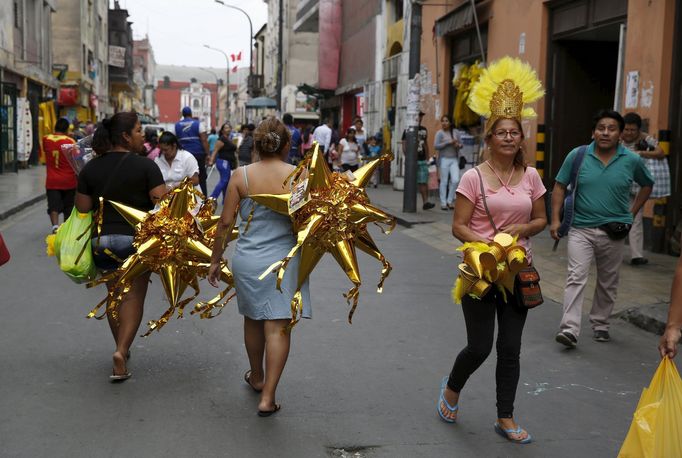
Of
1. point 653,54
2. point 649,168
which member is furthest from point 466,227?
point 653,54

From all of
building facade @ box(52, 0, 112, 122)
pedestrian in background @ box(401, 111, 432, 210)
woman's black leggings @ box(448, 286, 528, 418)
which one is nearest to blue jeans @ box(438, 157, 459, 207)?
pedestrian in background @ box(401, 111, 432, 210)

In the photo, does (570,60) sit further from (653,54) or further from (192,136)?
(192,136)

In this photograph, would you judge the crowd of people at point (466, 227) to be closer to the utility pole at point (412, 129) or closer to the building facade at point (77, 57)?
the utility pole at point (412, 129)

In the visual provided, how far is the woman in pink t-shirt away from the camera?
4273 millimetres

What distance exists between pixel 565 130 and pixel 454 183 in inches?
102

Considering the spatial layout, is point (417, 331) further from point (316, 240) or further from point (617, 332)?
point (316, 240)

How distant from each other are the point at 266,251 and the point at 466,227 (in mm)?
1058

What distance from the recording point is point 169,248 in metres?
5.16

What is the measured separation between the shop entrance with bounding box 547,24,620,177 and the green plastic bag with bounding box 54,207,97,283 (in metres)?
9.80

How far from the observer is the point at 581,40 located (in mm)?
13477

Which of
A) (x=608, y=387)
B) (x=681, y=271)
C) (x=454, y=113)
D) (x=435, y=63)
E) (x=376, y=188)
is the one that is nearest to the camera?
(x=681, y=271)

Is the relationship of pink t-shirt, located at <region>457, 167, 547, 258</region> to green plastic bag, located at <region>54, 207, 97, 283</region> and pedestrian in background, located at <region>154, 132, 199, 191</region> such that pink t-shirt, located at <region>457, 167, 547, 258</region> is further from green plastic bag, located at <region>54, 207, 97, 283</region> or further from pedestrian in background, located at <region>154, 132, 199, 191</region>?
pedestrian in background, located at <region>154, 132, 199, 191</region>

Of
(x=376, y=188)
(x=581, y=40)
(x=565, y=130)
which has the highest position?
(x=581, y=40)

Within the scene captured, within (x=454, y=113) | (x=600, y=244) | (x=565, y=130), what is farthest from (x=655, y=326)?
(x=454, y=113)
